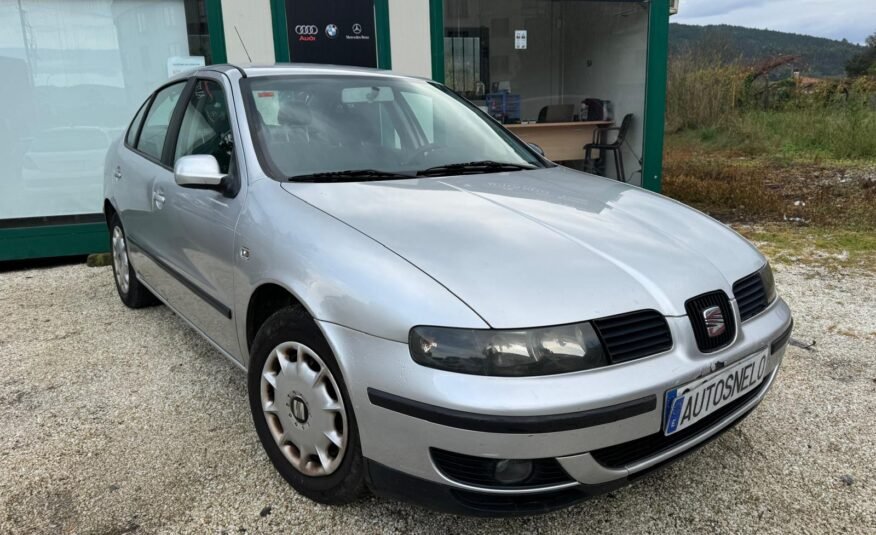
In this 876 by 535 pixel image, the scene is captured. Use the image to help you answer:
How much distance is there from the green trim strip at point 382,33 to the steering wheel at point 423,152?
3.58 metres

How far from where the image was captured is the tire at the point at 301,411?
1854 mm

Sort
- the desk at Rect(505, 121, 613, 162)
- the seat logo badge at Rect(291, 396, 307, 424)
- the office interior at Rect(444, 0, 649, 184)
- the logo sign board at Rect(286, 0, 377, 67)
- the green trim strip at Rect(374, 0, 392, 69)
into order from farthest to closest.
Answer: the desk at Rect(505, 121, 613, 162) < the office interior at Rect(444, 0, 649, 184) < the green trim strip at Rect(374, 0, 392, 69) < the logo sign board at Rect(286, 0, 377, 67) < the seat logo badge at Rect(291, 396, 307, 424)

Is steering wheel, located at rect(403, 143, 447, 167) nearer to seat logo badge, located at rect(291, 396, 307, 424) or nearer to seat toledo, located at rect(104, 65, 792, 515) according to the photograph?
seat toledo, located at rect(104, 65, 792, 515)

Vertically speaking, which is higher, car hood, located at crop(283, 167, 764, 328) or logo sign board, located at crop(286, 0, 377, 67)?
logo sign board, located at crop(286, 0, 377, 67)

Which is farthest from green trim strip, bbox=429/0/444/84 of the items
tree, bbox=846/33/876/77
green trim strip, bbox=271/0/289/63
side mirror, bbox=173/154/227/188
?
tree, bbox=846/33/876/77

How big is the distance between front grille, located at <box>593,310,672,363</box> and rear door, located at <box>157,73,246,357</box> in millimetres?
1372

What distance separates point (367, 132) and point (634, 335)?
60.2 inches

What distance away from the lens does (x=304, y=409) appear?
199 centimetres

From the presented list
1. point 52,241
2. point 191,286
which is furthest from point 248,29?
point 191,286

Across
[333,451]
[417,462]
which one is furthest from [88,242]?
[417,462]

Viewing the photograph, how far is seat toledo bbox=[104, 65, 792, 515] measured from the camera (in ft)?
5.33

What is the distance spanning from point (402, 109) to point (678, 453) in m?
2.01

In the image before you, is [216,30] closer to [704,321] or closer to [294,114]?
[294,114]

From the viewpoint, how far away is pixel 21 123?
550 centimetres
